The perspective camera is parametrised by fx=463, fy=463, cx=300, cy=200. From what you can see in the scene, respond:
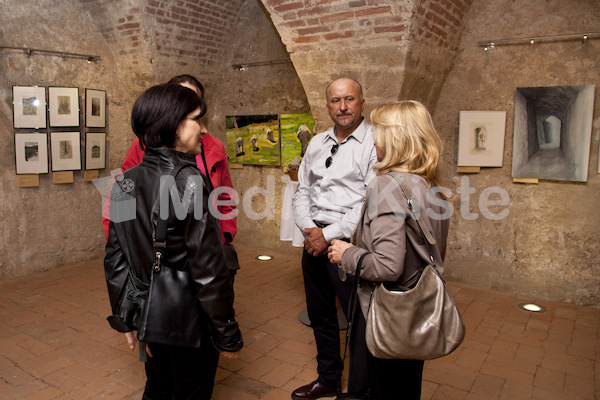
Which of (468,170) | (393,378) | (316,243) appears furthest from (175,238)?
(468,170)

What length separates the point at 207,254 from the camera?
179cm

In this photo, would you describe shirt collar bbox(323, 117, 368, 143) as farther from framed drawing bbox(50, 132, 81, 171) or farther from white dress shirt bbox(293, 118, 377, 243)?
framed drawing bbox(50, 132, 81, 171)

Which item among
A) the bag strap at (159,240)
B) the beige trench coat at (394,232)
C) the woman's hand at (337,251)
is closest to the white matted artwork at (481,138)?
the beige trench coat at (394,232)

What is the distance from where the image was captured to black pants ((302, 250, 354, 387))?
298 centimetres

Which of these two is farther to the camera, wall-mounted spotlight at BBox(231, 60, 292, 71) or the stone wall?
wall-mounted spotlight at BBox(231, 60, 292, 71)

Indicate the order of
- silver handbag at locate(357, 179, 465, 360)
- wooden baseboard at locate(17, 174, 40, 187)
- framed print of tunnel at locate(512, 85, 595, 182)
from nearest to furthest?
1. silver handbag at locate(357, 179, 465, 360)
2. framed print of tunnel at locate(512, 85, 595, 182)
3. wooden baseboard at locate(17, 174, 40, 187)

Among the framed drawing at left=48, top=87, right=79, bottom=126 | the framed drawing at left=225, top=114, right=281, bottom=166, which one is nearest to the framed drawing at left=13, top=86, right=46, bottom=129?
the framed drawing at left=48, top=87, right=79, bottom=126

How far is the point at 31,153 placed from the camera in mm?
5465

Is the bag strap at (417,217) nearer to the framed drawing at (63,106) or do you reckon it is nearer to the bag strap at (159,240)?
the bag strap at (159,240)

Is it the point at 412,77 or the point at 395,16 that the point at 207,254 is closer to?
the point at 395,16

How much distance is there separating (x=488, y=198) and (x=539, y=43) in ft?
5.32

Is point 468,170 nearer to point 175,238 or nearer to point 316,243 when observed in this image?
point 316,243

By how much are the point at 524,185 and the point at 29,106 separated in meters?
5.58

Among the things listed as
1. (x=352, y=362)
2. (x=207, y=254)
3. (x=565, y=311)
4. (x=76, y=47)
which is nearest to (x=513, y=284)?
(x=565, y=311)
